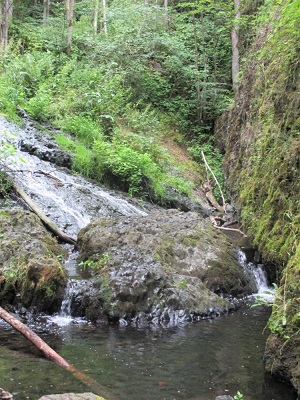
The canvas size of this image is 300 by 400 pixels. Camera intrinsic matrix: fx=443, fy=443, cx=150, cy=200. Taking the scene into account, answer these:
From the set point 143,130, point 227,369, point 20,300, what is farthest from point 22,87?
point 227,369

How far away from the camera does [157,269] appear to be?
6.61m

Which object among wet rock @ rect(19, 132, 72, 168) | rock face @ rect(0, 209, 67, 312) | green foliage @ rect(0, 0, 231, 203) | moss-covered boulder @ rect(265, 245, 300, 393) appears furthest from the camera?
green foliage @ rect(0, 0, 231, 203)

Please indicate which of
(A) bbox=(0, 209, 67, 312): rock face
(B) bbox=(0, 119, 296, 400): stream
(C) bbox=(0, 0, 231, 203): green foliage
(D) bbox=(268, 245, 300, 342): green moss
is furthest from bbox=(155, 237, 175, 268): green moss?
(C) bbox=(0, 0, 231, 203): green foliage

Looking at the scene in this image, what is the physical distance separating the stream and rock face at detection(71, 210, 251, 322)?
0.95 ft

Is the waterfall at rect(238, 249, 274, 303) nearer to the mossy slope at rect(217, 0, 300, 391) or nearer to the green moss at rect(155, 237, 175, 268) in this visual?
the mossy slope at rect(217, 0, 300, 391)

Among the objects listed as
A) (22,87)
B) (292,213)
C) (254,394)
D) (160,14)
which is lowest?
(254,394)

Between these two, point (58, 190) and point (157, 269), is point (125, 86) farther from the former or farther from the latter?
point (157, 269)

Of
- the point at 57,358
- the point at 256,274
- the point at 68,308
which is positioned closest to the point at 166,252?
the point at 256,274

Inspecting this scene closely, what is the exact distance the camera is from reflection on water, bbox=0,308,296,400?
398 cm

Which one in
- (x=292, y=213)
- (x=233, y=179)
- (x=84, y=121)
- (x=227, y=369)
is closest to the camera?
(x=227, y=369)

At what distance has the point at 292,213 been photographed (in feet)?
21.1

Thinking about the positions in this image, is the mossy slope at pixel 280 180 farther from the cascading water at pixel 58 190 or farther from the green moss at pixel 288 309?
the cascading water at pixel 58 190

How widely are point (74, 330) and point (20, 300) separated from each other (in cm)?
97

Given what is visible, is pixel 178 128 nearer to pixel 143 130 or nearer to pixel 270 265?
pixel 143 130
